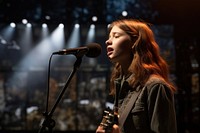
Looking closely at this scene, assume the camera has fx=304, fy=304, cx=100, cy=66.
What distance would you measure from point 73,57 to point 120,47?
4.43 meters

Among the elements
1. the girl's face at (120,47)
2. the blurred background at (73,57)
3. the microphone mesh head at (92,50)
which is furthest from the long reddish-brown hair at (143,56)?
the blurred background at (73,57)

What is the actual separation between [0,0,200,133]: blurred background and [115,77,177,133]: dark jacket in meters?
4.41

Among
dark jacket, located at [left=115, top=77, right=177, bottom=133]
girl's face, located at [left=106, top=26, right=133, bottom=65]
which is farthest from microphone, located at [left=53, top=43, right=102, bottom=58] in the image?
dark jacket, located at [left=115, top=77, right=177, bottom=133]

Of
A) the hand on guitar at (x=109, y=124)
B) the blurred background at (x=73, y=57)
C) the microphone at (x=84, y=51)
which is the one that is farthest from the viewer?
the blurred background at (x=73, y=57)

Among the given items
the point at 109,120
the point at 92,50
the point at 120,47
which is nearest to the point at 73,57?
the point at 92,50

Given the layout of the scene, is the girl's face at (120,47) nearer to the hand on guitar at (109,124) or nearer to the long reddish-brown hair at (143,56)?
the long reddish-brown hair at (143,56)

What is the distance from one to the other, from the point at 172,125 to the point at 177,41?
4.91 meters

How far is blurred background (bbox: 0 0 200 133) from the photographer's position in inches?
242

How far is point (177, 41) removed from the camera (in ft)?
20.5

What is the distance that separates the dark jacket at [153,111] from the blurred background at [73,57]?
14.5 ft

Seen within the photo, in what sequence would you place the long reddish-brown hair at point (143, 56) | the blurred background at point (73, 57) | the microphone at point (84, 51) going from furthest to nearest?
1. the blurred background at point (73, 57)
2. the microphone at point (84, 51)
3. the long reddish-brown hair at point (143, 56)

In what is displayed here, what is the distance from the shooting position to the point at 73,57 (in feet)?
20.3

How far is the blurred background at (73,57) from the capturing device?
242 inches

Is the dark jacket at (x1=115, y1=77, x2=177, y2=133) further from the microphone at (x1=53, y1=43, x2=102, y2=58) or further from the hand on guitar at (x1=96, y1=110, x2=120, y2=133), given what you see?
the microphone at (x1=53, y1=43, x2=102, y2=58)
